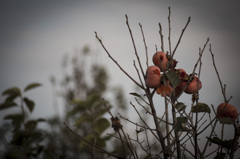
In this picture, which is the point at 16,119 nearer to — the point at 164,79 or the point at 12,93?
the point at 12,93

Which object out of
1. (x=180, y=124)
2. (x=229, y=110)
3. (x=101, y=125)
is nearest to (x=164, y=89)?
(x=180, y=124)

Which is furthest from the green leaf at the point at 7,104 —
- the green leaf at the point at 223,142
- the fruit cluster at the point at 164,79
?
the green leaf at the point at 223,142

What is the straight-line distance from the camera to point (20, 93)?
72.8 inches

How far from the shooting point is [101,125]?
8.35ft

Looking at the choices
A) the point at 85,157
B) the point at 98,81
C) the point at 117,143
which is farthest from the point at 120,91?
the point at 85,157

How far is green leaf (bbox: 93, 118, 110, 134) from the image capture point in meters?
2.52

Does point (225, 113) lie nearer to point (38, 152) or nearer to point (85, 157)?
point (38, 152)

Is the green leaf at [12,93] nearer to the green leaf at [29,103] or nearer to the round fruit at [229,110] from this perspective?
the green leaf at [29,103]

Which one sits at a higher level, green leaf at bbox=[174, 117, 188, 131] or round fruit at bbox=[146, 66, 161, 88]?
round fruit at bbox=[146, 66, 161, 88]

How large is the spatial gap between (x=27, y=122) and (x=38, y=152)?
0.29 meters

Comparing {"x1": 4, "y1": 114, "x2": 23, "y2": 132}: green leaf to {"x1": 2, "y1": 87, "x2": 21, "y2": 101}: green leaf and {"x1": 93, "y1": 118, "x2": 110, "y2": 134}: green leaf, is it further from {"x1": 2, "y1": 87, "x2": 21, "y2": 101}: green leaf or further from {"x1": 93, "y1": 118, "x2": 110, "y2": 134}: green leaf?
{"x1": 93, "y1": 118, "x2": 110, "y2": 134}: green leaf

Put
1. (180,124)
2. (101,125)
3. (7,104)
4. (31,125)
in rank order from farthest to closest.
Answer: (101,125) → (7,104) → (31,125) → (180,124)

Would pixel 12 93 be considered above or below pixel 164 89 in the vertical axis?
above

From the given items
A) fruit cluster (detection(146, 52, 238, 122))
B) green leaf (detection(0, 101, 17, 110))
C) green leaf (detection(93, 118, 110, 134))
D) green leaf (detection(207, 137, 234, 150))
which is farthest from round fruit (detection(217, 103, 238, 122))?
green leaf (detection(93, 118, 110, 134))
